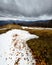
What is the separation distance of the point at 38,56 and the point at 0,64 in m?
6.81

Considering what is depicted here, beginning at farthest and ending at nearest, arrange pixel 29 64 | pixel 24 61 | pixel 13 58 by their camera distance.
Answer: pixel 13 58, pixel 24 61, pixel 29 64

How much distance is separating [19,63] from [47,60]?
464cm

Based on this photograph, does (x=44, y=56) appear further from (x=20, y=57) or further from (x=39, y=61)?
(x=20, y=57)

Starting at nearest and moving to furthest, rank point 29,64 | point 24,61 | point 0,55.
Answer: point 29,64, point 24,61, point 0,55

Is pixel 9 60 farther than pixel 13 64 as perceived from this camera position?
Yes

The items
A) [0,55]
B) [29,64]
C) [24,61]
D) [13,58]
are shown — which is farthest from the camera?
[0,55]

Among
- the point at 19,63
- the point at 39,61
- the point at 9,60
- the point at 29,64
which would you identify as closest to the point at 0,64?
the point at 9,60

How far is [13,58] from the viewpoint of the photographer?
2288 centimetres

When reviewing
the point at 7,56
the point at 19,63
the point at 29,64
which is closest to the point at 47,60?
the point at 29,64

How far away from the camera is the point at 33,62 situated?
64.8ft

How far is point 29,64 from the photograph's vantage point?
1952 cm

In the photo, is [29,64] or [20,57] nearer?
[29,64]

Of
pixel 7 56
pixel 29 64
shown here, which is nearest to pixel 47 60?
pixel 29 64

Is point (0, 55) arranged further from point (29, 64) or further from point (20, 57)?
point (29, 64)
